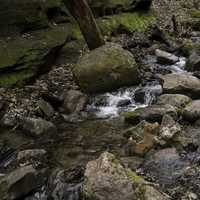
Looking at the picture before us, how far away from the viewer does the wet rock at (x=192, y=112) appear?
9523mm

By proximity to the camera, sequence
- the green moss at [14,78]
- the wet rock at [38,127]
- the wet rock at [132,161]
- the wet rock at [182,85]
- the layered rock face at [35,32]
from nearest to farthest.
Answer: the wet rock at [132,161]
the wet rock at [38,127]
the wet rock at [182,85]
the green moss at [14,78]
the layered rock face at [35,32]

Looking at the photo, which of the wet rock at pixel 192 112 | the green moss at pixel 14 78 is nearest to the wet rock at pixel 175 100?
the wet rock at pixel 192 112

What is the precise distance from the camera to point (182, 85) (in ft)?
37.3

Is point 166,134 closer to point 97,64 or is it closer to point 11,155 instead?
point 11,155

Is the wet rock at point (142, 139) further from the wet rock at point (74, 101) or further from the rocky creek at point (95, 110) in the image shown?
the wet rock at point (74, 101)

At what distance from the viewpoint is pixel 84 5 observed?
1367cm

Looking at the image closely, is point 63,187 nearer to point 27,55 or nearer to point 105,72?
point 105,72

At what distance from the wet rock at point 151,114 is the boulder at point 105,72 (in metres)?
2.18

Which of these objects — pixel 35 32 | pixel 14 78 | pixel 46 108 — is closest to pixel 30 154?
pixel 46 108

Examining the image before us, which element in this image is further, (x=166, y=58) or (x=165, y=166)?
(x=166, y=58)

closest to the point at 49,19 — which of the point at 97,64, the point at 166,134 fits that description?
the point at 97,64

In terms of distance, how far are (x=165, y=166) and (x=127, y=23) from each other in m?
13.0

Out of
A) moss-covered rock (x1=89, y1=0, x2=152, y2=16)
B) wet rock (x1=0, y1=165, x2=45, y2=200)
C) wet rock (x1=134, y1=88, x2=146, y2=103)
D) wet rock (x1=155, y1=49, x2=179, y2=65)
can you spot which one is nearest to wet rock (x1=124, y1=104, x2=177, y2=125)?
wet rock (x1=134, y1=88, x2=146, y2=103)

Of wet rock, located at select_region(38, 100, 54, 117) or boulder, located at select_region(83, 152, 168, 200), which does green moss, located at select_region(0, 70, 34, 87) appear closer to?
wet rock, located at select_region(38, 100, 54, 117)
